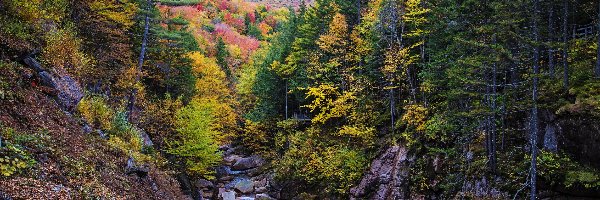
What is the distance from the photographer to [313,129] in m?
31.2

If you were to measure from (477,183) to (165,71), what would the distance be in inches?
1055

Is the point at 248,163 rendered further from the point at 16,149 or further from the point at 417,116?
the point at 16,149

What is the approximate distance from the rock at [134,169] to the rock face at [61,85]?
3.28m

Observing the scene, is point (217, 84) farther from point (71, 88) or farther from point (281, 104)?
→ point (71, 88)

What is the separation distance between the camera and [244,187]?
3519cm

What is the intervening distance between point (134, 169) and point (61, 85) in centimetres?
448

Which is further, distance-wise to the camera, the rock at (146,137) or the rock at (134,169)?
the rock at (146,137)

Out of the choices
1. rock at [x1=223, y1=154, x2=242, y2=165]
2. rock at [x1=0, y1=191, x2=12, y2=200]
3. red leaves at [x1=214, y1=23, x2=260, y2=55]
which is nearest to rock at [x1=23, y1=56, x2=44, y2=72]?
rock at [x1=0, y1=191, x2=12, y2=200]

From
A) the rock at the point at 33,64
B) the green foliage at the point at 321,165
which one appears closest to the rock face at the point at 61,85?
the rock at the point at 33,64

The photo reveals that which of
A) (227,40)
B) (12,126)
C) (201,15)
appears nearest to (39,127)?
(12,126)

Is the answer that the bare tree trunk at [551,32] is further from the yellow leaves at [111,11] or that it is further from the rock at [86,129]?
the yellow leaves at [111,11]

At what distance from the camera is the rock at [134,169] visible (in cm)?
1581

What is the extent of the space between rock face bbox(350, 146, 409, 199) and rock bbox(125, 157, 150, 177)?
13.2 metres

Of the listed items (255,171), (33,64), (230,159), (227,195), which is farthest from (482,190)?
(230,159)
